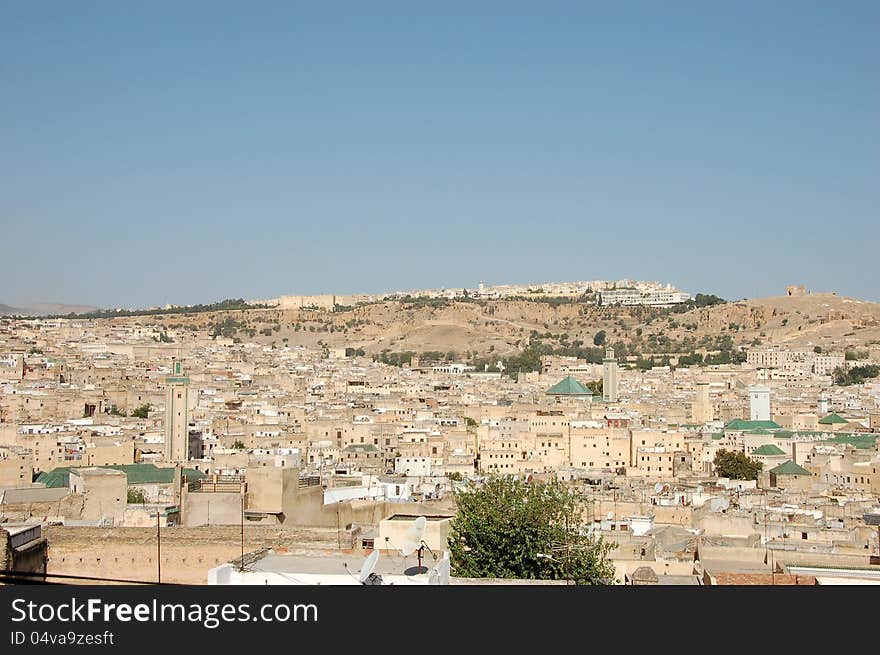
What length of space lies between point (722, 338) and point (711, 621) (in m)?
101

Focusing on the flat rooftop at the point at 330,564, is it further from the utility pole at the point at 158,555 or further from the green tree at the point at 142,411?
the green tree at the point at 142,411

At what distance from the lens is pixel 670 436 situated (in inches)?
1683

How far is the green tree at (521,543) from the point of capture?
12.0m

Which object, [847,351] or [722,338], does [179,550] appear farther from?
[722,338]

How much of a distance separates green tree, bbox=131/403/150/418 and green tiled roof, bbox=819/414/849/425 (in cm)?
2582

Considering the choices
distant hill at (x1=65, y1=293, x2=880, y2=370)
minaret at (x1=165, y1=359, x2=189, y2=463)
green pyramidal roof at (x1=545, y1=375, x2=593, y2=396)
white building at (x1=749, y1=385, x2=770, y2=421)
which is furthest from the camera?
distant hill at (x1=65, y1=293, x2=880, y2=370)

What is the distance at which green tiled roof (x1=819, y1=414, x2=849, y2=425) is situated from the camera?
51.4 metres

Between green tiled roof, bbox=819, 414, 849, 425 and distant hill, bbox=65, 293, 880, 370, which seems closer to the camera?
green tiled roof, bbox=819, 414, 849, 425

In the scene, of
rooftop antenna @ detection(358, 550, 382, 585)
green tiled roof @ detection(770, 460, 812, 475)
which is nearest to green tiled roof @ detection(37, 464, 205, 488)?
green tiled roof @ detection(770, 460, 812, 475)

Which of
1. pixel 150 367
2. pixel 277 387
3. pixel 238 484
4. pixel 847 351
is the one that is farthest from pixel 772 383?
pixel 238 484

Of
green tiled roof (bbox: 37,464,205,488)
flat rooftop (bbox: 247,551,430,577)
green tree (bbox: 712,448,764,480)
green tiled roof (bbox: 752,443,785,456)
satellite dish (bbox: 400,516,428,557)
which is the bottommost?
green tree (bbox: 712,448,764,480)

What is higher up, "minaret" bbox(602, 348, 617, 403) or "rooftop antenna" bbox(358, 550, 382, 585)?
"minaret" bbox(602, 348, 617, 403)

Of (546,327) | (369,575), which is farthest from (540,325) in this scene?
(369,575)

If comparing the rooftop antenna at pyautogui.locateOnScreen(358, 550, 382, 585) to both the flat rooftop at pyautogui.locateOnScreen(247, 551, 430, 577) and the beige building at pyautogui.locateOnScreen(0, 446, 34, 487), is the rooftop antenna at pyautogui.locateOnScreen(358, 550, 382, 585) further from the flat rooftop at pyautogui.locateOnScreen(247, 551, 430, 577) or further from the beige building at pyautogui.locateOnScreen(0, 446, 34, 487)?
the beige building at pyautogui.locateOnScreen(0, 446, 34, 487)
